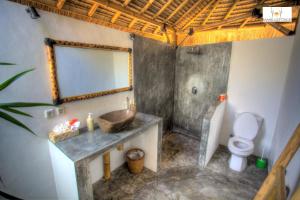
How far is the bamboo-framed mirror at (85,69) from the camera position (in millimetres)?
1545

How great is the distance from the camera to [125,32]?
2.21 meters

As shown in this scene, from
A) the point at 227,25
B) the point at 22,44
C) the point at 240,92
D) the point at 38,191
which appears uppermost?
the point at 227,25

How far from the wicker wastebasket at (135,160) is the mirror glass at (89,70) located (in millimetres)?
1097

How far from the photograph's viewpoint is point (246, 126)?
2.61 metres

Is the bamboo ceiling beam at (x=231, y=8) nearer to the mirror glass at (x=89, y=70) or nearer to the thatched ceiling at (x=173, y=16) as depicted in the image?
the thatched ceiling at (x=173, y=16)

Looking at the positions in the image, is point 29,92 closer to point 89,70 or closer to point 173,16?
point 89,70

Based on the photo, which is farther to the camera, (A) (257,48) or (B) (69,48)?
(A) (257,48)

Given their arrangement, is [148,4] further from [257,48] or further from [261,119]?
[261,119]

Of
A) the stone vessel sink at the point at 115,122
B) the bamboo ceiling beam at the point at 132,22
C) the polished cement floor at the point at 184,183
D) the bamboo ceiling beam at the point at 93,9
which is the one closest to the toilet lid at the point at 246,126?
the polished cement floor at the point at 184,183

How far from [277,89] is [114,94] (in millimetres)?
2690

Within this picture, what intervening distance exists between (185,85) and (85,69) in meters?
A: 2.34

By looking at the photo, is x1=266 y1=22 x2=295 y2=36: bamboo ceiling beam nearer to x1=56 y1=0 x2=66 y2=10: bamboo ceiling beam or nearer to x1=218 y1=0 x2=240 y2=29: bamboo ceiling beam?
x1=218 y1=0 x2=240 y2=29: bamboo ceiling beam

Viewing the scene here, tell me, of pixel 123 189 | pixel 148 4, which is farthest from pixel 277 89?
pixel 123 189

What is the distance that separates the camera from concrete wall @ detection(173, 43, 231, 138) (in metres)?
3.00
